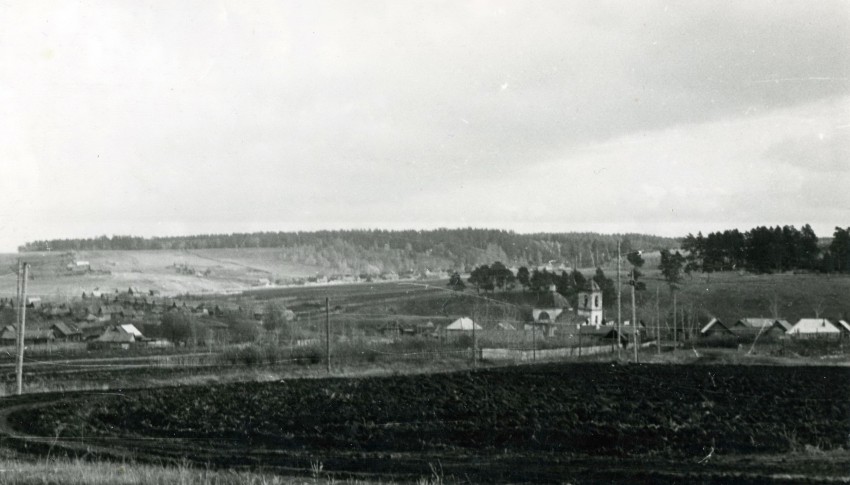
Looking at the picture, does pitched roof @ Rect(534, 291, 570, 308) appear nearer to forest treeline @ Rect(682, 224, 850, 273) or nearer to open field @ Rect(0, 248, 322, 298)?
forest treeline @ Rect(682, 224, 850, 273)

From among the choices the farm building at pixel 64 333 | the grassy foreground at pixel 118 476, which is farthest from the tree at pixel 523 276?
the grassy foreground at pixel 118 476

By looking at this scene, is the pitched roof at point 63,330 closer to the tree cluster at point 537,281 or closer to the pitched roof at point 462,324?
the pitched roof at point 462,324

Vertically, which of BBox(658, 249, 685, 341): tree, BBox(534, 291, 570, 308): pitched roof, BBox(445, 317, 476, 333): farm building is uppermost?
BBox(658, 249, 685, 341): tree

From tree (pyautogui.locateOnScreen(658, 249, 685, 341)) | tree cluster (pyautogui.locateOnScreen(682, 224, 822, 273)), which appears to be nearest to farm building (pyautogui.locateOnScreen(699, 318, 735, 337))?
tree (pyautogui.locateOnScreen(658, 249, 685, 341))

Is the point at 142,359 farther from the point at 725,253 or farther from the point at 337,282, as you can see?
the point at 725,253

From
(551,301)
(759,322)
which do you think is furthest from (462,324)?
(759,322)

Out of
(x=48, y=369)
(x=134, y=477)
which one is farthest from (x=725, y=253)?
(x=134, y=477)

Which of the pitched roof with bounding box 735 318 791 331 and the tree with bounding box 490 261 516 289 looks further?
the tree with bounding box 490 261 516 289
